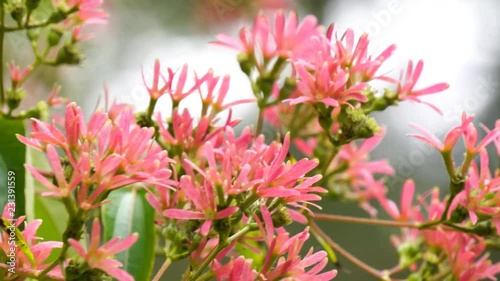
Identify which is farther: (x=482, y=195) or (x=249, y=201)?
(x=482, y=195)

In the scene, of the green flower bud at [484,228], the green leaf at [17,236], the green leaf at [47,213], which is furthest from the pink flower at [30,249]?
the green flower bud at [484,228]

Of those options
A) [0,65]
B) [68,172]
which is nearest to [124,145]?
[68,172]

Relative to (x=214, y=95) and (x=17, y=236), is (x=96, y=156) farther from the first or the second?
(x=214, y=95)

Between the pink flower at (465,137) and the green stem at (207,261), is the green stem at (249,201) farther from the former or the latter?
the pink flower at (465,137)

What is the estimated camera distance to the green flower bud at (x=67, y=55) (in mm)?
1220

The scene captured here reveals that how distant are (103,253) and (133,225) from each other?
30cm

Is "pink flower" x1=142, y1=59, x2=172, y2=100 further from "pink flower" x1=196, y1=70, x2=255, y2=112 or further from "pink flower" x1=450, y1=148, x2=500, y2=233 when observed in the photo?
"pink flower" x1=450, y1=148, x2=500, y2=233

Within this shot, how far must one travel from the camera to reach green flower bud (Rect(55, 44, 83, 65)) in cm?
122

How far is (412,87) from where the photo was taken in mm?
1050

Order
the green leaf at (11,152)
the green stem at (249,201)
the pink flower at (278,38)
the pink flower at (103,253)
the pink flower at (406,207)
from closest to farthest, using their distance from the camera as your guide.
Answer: the pink flower at (103,253) → the green stem at (249,201) → the green leaf at (11,152) → the pink flower at (278,38) → the pink flower at (406,207)

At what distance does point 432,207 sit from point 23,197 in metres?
0.62

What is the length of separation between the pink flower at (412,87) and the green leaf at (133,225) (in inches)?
15.9

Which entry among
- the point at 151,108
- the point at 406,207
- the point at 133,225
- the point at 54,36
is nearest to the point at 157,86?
the point at 151,108

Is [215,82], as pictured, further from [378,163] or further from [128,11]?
[128,11]
